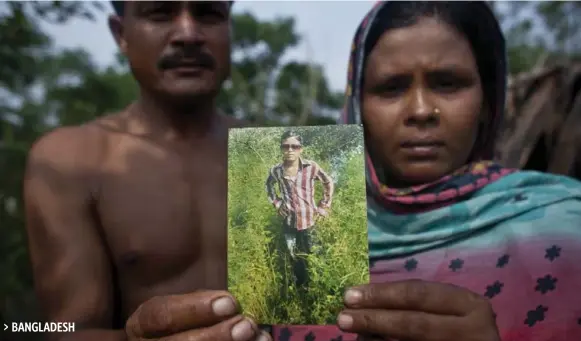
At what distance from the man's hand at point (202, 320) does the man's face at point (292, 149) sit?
0.68 feet

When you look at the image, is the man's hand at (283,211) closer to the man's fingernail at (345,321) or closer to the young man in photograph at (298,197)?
the young man in photograph at (298,197)

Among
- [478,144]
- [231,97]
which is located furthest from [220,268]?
[231,97]

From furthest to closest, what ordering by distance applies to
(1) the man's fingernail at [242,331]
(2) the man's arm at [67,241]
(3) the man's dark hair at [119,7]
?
(3) the man's dark hair at [119,7] → (2) the man's arm at [67,241] → (1) the man's fingernail at [242,331]

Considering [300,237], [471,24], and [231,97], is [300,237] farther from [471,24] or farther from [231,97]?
[231,97]

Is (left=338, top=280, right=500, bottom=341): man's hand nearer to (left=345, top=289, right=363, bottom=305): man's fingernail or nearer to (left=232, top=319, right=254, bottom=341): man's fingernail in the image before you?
(left=345, top=289, right=363, bottom=305): man's fingernail

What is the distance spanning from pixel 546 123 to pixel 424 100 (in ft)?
4.13

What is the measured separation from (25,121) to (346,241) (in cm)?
114

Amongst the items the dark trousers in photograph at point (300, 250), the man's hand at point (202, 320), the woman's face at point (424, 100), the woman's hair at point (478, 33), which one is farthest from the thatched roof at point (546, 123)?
the man's hand at point (202, 320)

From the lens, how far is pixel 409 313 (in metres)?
0.67

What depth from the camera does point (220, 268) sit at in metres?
0.94

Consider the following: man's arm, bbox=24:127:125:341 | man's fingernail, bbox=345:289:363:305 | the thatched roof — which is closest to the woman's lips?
man's fingernail, bbox=345:289:363:305

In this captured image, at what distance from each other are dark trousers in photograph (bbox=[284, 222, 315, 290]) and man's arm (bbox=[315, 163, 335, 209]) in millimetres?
37

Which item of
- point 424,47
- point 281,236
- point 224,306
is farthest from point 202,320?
point 424,47

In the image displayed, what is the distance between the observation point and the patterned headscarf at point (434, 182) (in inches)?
38.5
